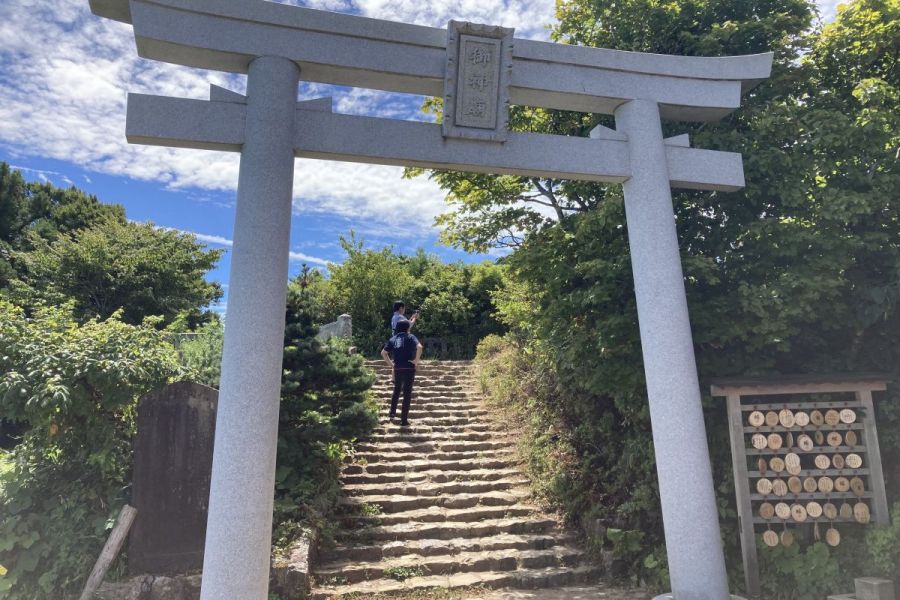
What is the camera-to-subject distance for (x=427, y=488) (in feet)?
22.3

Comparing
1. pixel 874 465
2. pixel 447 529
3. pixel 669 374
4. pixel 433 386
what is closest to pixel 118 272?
pixel 433 386

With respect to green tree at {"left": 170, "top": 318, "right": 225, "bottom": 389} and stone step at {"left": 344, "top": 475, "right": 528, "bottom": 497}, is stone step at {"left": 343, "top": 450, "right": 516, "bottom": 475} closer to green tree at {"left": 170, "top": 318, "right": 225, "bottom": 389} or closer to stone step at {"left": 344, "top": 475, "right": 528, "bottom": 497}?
stone step at {"left": 344, "top": 475, "right": 528, "bottom": 497}

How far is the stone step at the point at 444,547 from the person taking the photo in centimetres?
545

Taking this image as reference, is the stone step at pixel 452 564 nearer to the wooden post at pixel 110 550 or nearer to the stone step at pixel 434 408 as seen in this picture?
the wooden post at pixel 110 550

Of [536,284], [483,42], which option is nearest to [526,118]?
[536,284]

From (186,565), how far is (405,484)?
294cm

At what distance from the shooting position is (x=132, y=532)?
14.6 ft

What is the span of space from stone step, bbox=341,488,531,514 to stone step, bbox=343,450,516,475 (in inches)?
27.0

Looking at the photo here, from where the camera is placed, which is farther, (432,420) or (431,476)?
(432,420)

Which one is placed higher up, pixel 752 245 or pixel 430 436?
pixel 752 245

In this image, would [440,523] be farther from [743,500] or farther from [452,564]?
[743,500]

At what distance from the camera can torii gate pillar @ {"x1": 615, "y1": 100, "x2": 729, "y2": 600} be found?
12.8 ft

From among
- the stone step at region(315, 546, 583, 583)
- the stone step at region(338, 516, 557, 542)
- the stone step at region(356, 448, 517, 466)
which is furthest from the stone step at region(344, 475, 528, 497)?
the stone step at region(315, 546, 583, 583)

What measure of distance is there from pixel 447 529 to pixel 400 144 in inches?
168
